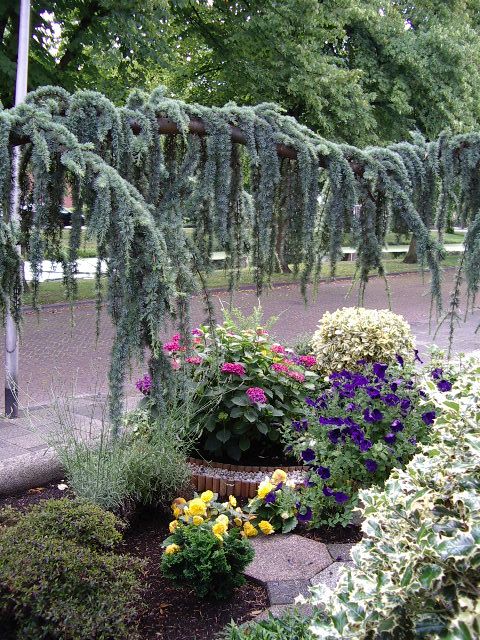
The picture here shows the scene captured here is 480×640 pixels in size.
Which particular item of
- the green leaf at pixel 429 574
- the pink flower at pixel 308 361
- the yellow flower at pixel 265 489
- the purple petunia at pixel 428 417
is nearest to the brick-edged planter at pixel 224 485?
the yellow flower at pixel 265 489

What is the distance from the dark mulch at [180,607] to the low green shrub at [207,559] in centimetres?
8

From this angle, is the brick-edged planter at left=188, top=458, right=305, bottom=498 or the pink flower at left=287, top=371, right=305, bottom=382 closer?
the brick-edged planter at left=188, top=458, right=305, bottom=498

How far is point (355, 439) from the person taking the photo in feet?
14.8

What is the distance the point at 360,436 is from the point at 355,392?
0.51m

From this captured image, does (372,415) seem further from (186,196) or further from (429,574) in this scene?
(429,574)

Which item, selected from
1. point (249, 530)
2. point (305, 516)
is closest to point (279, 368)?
point (305, 516)

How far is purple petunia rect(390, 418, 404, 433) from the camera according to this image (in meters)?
4.60

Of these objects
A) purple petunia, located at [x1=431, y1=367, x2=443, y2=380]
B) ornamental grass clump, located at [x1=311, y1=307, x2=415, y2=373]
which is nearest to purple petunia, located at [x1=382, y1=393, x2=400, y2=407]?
purple petunia, located at [x1=431, y1=367, x2=443, y2=380]

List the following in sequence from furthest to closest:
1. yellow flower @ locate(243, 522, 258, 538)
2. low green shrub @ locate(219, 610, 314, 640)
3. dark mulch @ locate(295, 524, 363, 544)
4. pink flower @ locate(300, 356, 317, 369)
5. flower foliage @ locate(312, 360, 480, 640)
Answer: pink flower @ locate(300, 356, 317, 369) → dark mulch @ locate(295, 524, 363, 544) → yellow flower @ locate(243, 522, 258, 538) → low green shrub @ locate(219, 610, 314, 640) → flower foliage @ locate(312, 360, 480, 640)

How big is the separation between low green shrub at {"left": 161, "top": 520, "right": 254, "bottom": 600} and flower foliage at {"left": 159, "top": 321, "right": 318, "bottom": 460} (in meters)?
1.36

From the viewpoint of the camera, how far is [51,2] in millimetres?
11117

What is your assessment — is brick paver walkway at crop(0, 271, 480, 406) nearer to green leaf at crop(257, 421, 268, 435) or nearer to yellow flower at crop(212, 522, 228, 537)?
green leaf at crop(257, 421, 268, 435)

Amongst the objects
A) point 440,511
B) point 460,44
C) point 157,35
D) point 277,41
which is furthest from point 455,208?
point 460,44

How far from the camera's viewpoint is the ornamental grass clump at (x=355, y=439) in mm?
4484
